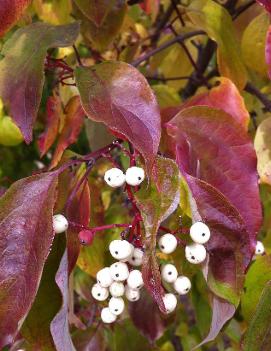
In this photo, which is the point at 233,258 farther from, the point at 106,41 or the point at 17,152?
the point at 17,152

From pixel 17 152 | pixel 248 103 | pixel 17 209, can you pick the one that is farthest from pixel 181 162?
pixel 17 152

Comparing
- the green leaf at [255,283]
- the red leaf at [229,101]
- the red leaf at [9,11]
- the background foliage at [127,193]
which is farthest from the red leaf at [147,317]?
the red leaf at [9,11]

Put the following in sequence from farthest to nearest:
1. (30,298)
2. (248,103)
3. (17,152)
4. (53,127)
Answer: (17,152) → (248,103) → (53,127) → (30,298)

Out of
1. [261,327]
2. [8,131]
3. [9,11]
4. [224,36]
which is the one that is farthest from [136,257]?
[8,131]

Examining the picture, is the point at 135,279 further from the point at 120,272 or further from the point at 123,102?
the point at 123,102

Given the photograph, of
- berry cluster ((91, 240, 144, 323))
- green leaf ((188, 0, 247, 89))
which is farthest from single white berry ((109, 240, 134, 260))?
green leaf ((188, 0, 247, 89))

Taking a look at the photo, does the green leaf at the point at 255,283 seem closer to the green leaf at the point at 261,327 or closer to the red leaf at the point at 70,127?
the green leaf at the point at 261,327
